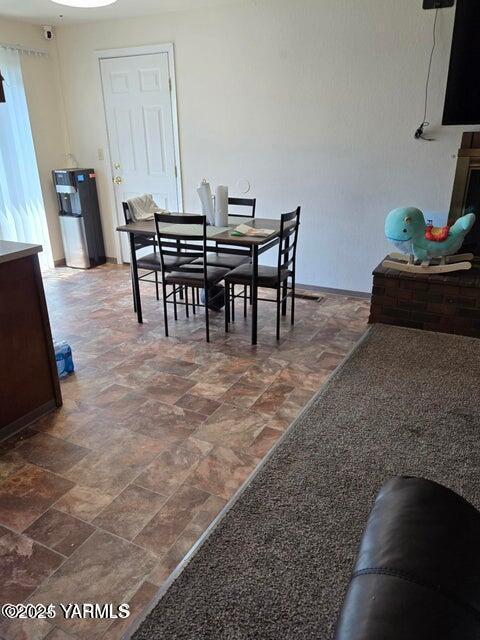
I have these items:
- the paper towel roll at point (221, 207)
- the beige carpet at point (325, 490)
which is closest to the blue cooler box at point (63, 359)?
the paper towel roll at point (221, 207)

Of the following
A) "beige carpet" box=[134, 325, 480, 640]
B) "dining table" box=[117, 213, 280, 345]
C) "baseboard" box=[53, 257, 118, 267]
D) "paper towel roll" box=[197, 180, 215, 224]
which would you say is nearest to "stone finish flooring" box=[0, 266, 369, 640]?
"beige carpet" box=[134, 325, 480, 640]

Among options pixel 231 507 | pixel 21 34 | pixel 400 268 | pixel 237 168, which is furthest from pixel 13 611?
pixel 21 34

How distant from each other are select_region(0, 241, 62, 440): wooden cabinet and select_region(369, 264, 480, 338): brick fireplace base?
211cm

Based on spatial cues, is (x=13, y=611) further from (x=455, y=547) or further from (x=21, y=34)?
(x=21, y=34)

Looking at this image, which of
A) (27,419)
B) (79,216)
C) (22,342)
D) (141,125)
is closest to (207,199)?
(22,342)

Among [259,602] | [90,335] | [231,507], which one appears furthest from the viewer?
[90,335]

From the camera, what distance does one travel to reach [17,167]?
479 centimetres

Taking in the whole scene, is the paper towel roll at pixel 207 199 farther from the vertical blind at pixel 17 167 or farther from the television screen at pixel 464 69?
the vertical blind at pixel 17 167

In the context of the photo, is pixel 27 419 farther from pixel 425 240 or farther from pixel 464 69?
pixel 464 69

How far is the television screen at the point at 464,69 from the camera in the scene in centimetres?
321

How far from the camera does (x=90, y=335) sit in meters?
3.55

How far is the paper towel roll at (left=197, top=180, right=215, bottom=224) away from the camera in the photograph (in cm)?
347

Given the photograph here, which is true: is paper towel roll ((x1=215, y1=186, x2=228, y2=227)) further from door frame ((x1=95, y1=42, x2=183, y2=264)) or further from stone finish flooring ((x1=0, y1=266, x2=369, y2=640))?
door frame ((x1=95, y1=42, x2=183, y2=264))

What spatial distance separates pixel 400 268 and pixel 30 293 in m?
2.27
